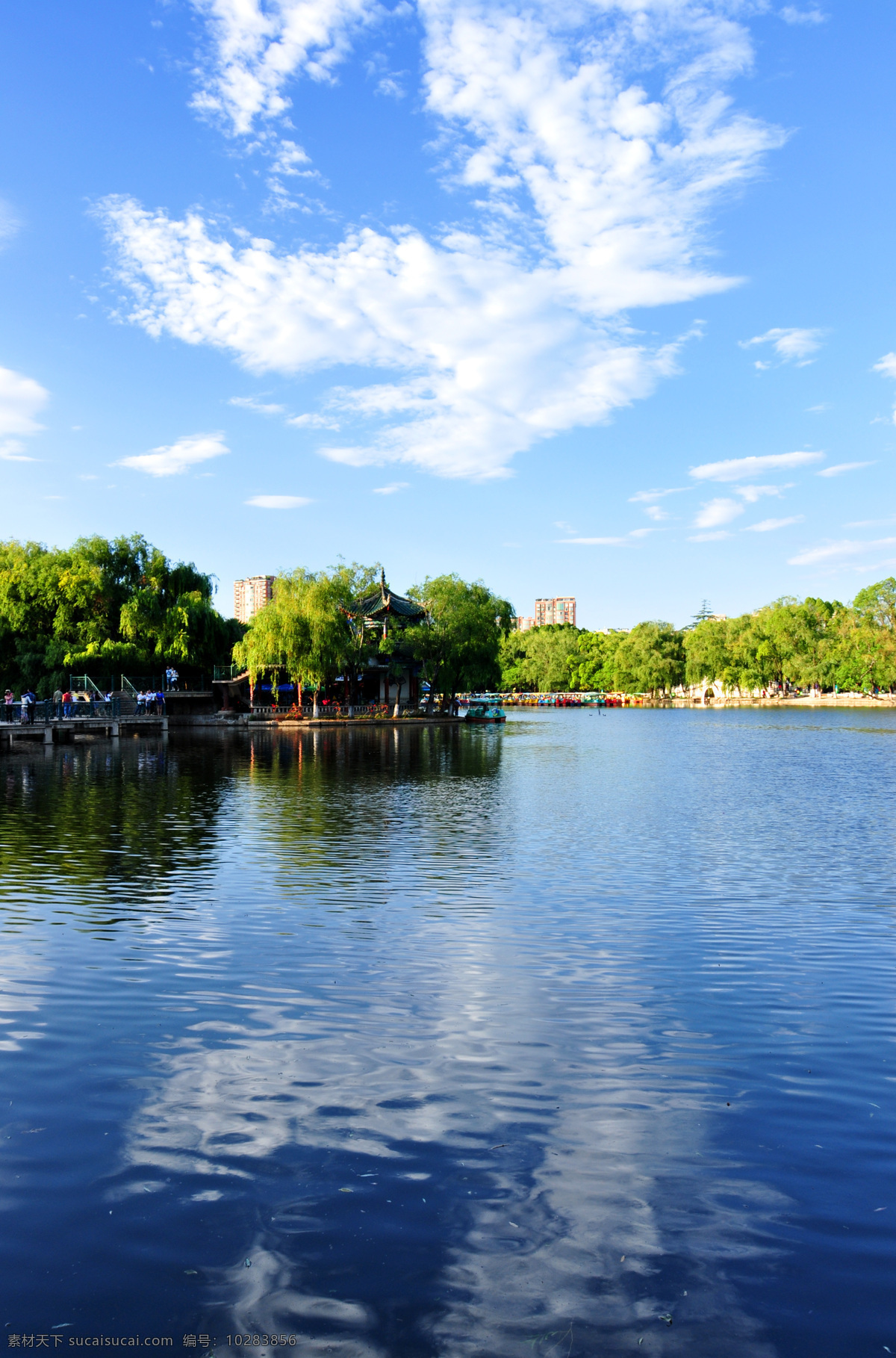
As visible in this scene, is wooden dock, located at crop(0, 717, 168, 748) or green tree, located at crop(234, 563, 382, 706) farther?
green tree, located at crop(234, 563, 382, 706)

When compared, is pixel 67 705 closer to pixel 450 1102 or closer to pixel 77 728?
pixel 77 728

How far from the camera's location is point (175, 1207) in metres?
4.25

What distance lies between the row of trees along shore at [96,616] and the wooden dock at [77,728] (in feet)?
17.6

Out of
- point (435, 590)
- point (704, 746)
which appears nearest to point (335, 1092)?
point (704, 746)

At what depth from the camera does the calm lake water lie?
365cm

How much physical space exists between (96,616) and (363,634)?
1658 centimetres

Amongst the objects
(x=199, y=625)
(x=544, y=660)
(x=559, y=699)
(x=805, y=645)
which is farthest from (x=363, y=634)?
(x=544, y=660)

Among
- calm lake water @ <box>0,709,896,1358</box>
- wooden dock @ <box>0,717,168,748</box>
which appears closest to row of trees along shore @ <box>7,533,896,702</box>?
wooden dock @ <box>0,717,168,748</box>

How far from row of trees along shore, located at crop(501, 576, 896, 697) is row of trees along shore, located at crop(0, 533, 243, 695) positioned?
6036cm

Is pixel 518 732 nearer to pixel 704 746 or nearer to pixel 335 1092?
pixel 704 746

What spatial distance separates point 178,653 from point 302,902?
4827cm

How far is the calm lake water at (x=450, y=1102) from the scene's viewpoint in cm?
365

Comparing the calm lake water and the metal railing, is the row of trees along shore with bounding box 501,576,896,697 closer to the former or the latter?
the metal railing

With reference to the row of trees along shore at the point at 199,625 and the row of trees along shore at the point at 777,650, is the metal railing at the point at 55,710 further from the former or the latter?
the row of trees along shore at the point at 777,650
